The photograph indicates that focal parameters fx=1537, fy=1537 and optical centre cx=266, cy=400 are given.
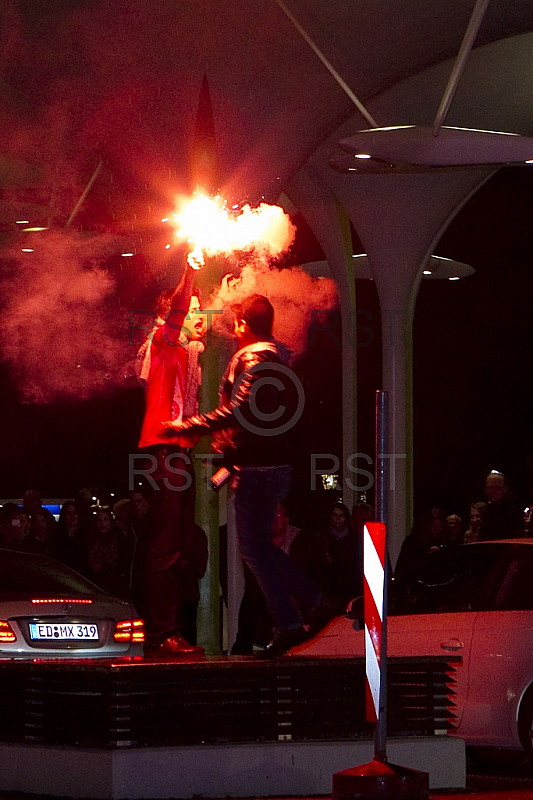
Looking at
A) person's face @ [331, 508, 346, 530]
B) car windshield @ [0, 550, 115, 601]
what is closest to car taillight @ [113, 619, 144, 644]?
car windshield @ [0, 550, 115, 601]

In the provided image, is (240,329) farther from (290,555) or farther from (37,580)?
(290,555)

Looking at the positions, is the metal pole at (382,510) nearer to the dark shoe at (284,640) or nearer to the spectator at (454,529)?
the dark shoe at (284,640)

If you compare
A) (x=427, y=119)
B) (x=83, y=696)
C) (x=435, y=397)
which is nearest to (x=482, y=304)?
(x=435, y=397)

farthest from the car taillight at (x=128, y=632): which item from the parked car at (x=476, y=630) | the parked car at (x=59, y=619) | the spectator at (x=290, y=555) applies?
the spectator at (x=290, y=555)

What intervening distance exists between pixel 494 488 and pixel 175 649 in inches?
205

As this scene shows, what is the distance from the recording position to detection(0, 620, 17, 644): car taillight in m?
11.3

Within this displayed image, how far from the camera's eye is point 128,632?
11898 millimetres

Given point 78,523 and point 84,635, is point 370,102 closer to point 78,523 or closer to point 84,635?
point 78,523

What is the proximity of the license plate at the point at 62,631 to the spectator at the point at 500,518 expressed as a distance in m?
4.26

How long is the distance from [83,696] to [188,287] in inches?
103

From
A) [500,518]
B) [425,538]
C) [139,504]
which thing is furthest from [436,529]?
[139,504]

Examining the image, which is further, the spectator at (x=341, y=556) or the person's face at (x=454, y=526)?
the person's face at (x=454, y=526)

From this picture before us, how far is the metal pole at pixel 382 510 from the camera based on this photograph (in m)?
7.92

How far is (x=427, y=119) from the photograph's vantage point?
60.6ft
